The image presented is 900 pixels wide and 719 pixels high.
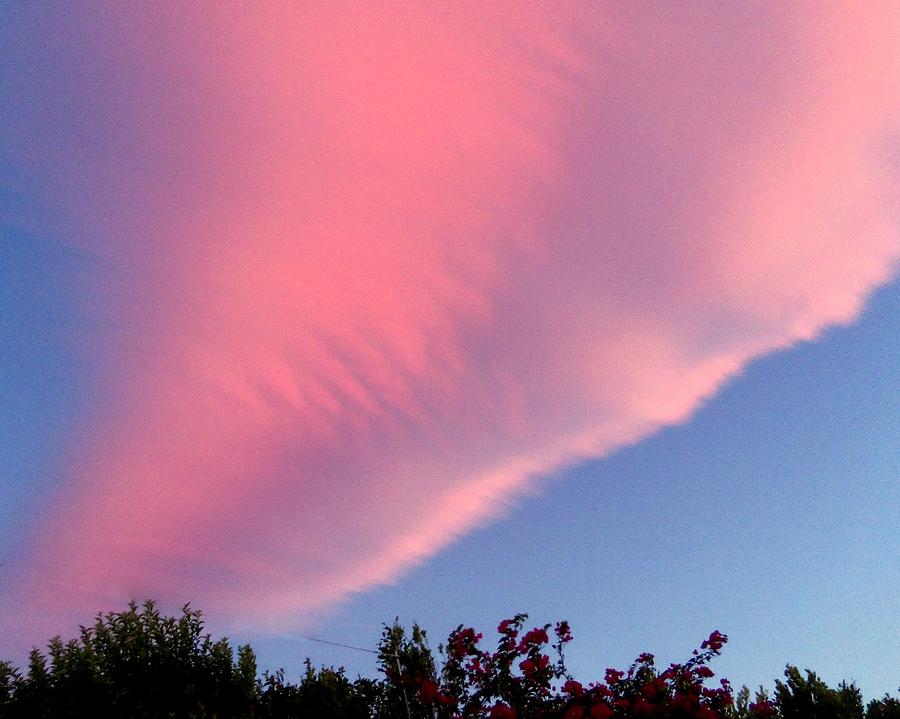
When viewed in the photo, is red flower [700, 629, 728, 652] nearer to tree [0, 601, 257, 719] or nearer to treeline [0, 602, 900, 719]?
treeline [0, 602, 900, 719]

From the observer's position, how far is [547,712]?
19.2 meters

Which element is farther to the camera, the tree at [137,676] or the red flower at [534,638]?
the red flower at [534,638]

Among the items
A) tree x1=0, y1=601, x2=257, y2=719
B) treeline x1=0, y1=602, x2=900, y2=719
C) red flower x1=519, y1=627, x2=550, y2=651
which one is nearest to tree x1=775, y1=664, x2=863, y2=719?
treeline x1=0, y1=602, x2=900, y2=719

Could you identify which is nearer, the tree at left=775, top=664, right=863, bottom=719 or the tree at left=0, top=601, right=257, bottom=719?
the tree at left=0, top=601, right=257, bottom=719

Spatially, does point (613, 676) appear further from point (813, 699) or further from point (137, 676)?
point (137, 676)

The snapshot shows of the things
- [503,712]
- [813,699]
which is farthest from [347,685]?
[813,699]

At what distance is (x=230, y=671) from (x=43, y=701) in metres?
4.37

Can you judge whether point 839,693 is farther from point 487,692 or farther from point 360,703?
point 360,703

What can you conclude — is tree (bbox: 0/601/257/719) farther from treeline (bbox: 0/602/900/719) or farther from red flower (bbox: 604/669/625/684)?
red flower (bbox: 604/669/625/684)

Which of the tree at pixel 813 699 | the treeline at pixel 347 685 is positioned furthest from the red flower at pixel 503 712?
the tree at pixel 813 699

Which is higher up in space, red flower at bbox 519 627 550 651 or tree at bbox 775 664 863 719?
red flower at bbox 519 627 550 651

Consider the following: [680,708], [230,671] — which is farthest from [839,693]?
[230,671]

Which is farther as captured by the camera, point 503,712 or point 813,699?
point 813,699

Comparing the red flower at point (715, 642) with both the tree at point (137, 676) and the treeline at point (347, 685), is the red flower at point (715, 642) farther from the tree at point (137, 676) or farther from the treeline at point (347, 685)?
the tree at point (137, 676)
